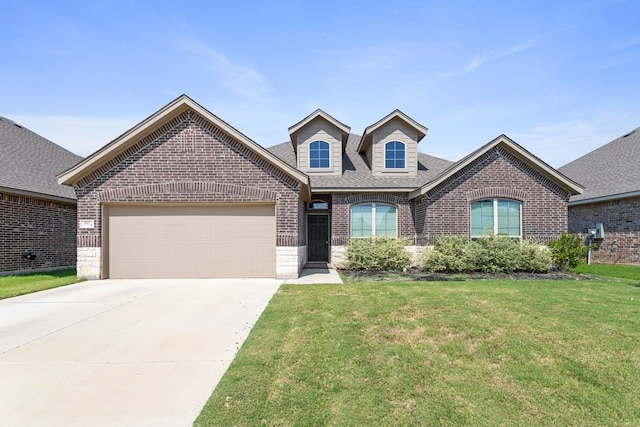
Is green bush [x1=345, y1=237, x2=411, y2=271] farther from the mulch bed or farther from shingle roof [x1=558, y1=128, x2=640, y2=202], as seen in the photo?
shingle roof [x1=558, y1=128, x2=640, y2=202]

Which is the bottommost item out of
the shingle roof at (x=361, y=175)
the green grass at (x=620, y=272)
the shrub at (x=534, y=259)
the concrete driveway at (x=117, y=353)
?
the green grass at (x=620, y=272)

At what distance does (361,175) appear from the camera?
52.5 feet

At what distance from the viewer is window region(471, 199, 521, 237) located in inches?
550

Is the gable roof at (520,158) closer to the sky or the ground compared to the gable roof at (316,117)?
closer to the ground

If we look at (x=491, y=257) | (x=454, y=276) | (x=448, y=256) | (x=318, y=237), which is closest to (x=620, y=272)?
(x=491, y=257)

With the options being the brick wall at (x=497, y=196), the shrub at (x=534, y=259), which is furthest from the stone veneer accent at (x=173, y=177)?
the shrub at (x=534, y=259)

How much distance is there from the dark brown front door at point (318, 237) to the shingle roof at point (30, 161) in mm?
10143

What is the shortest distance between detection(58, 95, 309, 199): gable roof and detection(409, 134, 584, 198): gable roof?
5.21 metres

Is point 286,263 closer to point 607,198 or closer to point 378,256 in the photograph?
point 378,256

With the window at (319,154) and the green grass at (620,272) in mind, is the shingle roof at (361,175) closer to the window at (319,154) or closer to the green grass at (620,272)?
the window at (319,154)

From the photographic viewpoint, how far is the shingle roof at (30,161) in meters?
13.4

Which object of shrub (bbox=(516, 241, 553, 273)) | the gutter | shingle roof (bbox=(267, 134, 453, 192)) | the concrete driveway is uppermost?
shingle roof (bbox=(267, 134, 453, 192))

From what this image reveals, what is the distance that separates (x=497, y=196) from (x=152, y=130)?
12.5 meters


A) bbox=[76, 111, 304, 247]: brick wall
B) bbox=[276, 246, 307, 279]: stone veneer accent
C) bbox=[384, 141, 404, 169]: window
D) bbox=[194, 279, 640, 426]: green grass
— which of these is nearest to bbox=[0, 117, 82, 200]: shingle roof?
bbox=[76, 111, 304, 247]: brick wall
